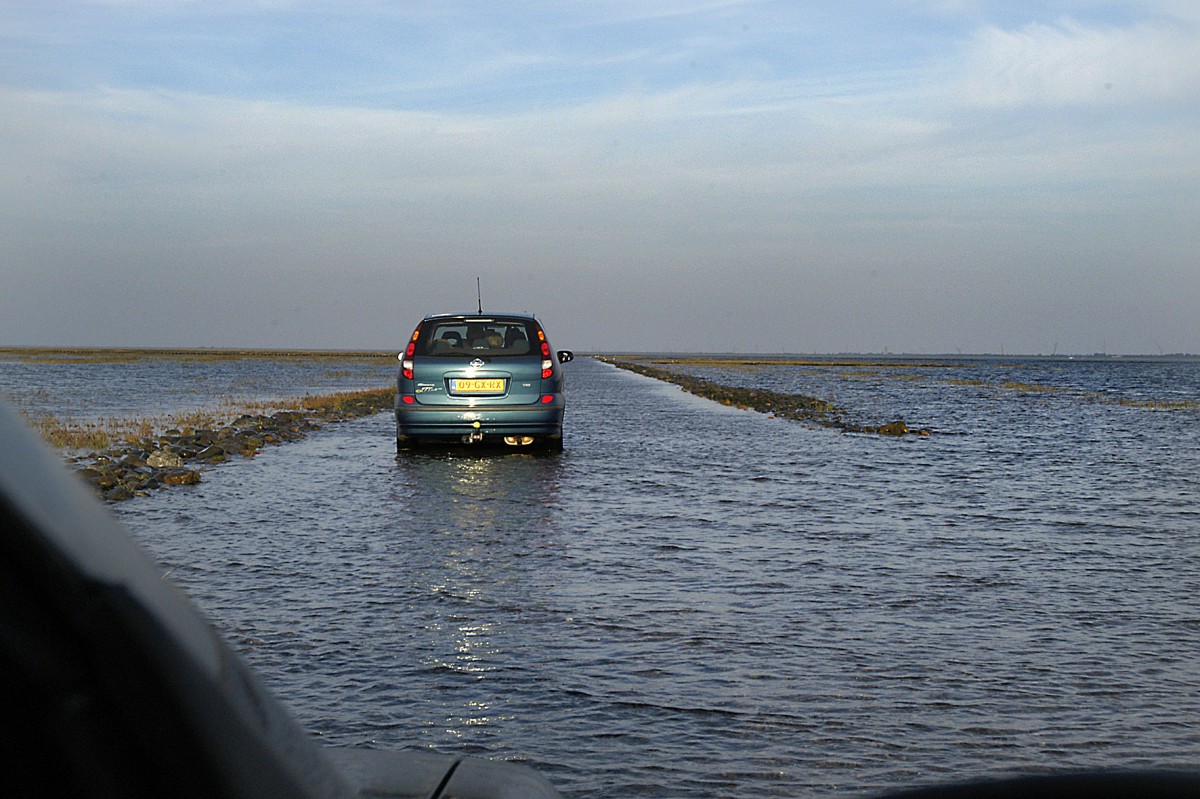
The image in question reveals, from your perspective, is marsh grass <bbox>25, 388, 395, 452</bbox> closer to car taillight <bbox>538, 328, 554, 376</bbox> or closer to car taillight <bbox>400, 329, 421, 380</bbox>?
car taillight <bbox>400, 329, 421, 380</bbox>

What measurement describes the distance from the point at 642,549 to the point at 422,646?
11.3ft

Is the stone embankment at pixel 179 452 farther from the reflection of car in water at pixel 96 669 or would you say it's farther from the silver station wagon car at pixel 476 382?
the reflection of car in water at pixel 96 669

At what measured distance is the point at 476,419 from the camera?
16031mm

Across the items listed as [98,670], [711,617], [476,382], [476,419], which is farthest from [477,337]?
[98,670]

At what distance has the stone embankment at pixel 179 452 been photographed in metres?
13.9

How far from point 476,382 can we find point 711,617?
30.9 ft

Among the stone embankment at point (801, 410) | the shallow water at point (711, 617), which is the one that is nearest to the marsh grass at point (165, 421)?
the shallow water at point (711, 617)

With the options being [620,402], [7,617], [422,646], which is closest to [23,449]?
[7,617]

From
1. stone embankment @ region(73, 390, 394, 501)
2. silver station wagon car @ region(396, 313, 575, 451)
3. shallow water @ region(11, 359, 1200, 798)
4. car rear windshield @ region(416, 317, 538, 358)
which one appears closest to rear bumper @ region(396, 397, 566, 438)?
silver station wagon car @ region(396, 313, 575, 451)

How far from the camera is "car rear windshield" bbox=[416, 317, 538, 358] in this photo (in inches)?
640

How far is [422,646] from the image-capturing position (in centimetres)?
616

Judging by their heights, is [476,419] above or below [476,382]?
below

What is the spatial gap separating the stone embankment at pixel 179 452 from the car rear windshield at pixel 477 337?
11.3 feet

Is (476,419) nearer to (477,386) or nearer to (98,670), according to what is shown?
(477,386)
